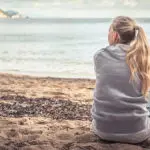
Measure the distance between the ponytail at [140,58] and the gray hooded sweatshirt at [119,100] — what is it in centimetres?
5

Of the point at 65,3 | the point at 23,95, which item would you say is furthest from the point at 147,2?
the point at 23,95

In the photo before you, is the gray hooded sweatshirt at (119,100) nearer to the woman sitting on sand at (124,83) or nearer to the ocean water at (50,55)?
the woman sitting on sand at (124,83)

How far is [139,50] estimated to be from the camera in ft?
13.6

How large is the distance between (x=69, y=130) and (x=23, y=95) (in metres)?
3.10

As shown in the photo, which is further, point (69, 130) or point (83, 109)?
point (83, 109)

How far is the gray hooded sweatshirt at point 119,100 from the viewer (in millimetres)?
4211

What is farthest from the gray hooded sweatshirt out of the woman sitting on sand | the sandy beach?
the sandy beach

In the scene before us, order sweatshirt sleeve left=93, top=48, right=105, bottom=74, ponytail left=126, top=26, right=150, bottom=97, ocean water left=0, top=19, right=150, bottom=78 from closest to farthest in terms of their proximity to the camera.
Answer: ponytail left=126, top=26, right=150, bottom=97 → sweatshirt sleeve left=93, top=48, right=105, bottom=74 → ocean water left=0, top=19, right=150, bottom=78

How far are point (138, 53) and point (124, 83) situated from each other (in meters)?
0.27

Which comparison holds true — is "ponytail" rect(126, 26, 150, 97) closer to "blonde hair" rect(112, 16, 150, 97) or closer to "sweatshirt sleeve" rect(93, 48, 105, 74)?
"blonde hair" rect(112, 16, 150, 97)

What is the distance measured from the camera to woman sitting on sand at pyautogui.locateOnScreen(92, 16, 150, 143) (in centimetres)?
416

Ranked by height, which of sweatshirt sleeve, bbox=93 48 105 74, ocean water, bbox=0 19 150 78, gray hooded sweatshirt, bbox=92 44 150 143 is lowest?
ocean water, bbox=0 19 150 78

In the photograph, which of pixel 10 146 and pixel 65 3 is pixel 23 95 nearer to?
pixel 10 146

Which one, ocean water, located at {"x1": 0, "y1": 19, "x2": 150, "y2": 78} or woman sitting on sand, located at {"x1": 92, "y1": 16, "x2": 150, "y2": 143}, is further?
ocean water, located at {"x1": 0, "y1": 19, "x2": 150, "y2": 78}
